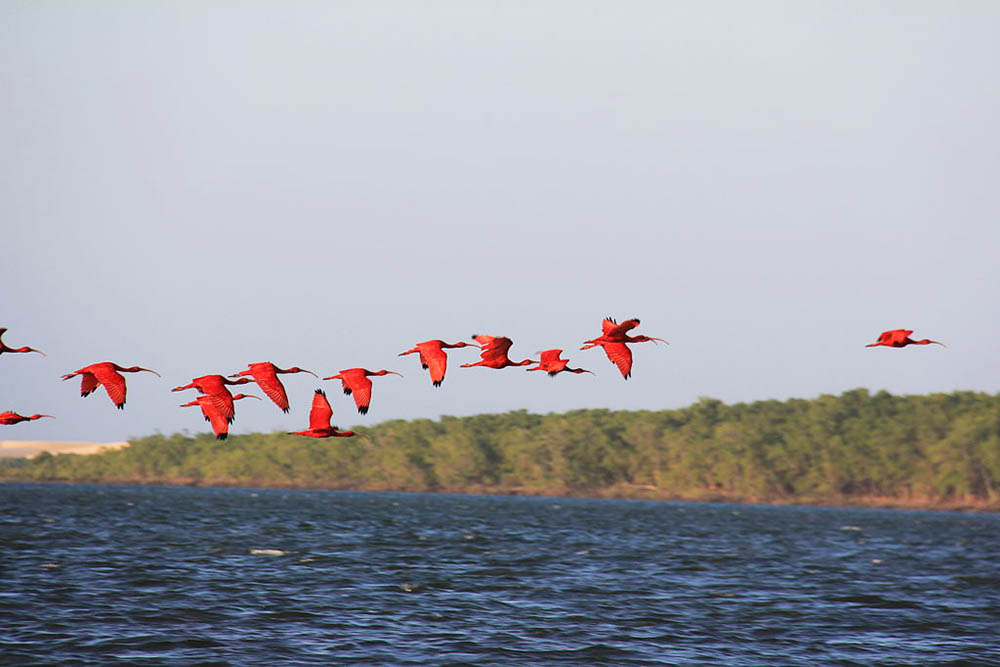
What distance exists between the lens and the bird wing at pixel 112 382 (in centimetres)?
2102

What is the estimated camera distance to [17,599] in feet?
179

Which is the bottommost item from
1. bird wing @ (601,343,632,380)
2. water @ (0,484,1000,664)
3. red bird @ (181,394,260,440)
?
water @ (0,484,1000,664)

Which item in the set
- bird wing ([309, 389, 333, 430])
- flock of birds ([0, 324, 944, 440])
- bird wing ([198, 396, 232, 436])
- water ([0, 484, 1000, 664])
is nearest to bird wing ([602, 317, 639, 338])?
flock of birds ([0, 324, 944, 440])

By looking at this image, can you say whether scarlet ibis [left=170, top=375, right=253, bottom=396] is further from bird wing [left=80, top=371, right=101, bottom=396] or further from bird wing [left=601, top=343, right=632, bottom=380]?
bird wing [left=601, top=343, right=632, bottom=380]

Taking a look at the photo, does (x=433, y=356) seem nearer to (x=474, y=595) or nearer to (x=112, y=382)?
(x=112, y=382)

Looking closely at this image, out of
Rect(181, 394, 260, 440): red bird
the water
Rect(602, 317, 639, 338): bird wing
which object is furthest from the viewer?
the water

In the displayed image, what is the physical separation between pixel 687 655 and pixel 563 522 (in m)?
96.6

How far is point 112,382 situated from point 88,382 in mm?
768

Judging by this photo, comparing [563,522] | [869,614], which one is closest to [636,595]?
[869,614]

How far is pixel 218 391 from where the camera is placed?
66.7 ft

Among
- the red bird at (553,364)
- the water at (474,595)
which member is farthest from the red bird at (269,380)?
the water at (474,595)

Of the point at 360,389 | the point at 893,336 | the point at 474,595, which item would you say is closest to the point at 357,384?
the point at 360,389

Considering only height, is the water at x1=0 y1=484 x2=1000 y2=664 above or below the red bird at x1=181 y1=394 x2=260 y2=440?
below

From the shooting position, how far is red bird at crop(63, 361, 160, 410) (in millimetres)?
21031
